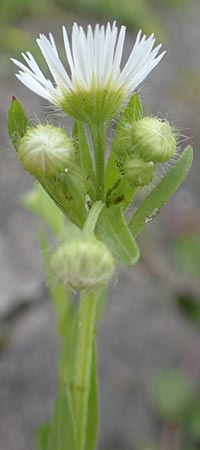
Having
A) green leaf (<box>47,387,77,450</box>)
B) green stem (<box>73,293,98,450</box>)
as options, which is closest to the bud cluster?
green stem (<box>73,293,98,450</box>)

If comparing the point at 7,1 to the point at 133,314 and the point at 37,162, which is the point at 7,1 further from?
the point at 37,162

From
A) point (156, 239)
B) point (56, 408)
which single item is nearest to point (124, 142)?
point (56, 408)

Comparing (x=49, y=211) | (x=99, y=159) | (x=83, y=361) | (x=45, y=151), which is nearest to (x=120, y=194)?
(x=99, y=159)

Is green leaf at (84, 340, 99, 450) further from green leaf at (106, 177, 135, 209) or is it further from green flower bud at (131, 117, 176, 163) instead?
green flower bud at (131, 117, 176, 163)

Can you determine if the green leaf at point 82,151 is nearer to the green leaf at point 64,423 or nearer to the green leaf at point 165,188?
the green leaf at point 165,188

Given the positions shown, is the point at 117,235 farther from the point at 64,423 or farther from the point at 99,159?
the point at 64,423
